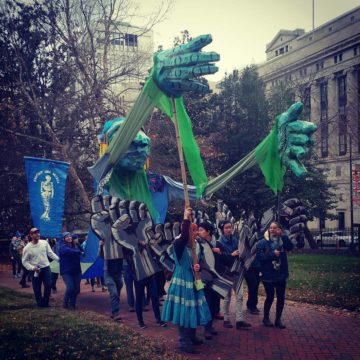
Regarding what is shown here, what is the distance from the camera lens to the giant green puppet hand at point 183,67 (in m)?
5.66

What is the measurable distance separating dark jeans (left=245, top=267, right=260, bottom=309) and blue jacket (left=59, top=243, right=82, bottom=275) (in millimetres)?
3419

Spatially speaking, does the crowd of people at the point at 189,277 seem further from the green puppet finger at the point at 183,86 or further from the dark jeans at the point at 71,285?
the green puppet finger at the point at 183,86

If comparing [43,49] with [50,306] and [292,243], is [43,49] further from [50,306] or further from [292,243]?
[292,243]

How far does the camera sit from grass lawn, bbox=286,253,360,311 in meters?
9.52

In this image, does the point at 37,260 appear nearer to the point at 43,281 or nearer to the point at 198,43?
the point at 43,281

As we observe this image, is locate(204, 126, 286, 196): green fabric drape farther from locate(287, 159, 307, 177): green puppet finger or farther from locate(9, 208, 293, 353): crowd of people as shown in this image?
locate(9, 208, 293, 353): crowd of people

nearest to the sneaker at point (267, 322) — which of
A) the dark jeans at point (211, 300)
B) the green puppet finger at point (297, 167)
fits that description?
the dark jeans at point (211, 300)

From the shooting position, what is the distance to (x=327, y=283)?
11.7 metres

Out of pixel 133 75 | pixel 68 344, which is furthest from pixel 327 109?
pixel 68 344

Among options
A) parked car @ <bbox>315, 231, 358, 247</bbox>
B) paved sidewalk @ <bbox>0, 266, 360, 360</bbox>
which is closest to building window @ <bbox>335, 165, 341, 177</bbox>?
parked car @ <bbox>315, 231, 358, 247</bbox>

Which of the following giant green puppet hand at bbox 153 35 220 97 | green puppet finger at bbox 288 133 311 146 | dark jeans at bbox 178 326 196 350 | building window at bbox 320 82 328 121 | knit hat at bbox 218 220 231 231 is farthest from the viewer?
building window at bbox 320 82 328 121

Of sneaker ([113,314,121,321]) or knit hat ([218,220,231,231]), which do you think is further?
sneaker ([113,314,121,321])

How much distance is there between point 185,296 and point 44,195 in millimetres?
4015

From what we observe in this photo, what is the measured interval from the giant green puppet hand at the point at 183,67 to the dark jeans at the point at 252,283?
361 centimetres
